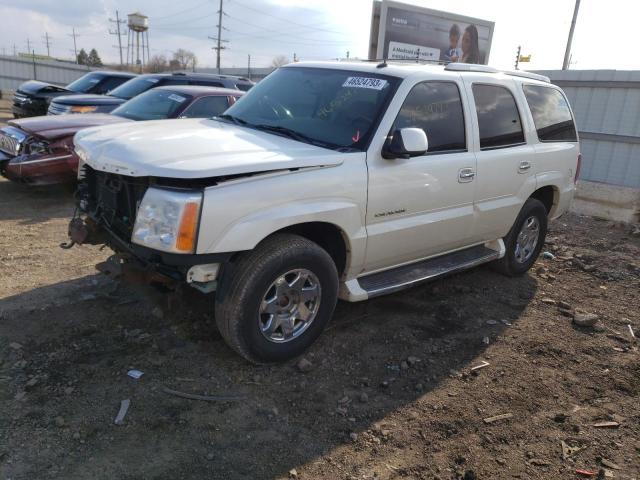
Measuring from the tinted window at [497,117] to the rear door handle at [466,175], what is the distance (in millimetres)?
296

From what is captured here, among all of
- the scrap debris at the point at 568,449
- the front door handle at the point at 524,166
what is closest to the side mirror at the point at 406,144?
the front door handle at the point at 524,166

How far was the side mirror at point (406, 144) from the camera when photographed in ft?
11.8

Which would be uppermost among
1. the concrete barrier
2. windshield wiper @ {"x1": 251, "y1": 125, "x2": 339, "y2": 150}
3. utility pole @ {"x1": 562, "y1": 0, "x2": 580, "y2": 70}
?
utility pole @ {"x1": 562, "y1": 0, "x2": 580, "y2": 70}

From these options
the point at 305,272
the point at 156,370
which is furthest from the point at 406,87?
the point at 156,370

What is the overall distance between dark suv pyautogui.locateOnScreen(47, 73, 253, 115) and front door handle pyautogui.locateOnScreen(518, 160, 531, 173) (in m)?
7.25

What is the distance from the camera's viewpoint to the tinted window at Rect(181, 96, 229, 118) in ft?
25.6

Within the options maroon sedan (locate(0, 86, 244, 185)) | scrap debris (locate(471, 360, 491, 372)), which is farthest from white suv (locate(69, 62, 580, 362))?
maroon sedan (locate(0, 86, 244, 185))

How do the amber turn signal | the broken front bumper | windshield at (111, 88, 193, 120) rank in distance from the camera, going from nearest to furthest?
1. the amber turn signal
2. the broken front bumper
3. windshield at (111, 88, 193, 120)

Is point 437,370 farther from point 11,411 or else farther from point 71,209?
point 71,209

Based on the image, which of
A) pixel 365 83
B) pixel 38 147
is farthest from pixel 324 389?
pixel 38 147

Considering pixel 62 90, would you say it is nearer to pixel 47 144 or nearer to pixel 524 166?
pixel 47 144

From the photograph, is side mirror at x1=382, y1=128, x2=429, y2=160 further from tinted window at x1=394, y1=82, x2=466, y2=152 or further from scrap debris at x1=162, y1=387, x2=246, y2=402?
scrap debris at x1=162, y1=387, x2=246, y2=402

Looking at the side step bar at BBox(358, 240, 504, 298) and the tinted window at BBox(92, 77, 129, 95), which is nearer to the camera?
the side step bar at BBox(358, 240, 504, 298)

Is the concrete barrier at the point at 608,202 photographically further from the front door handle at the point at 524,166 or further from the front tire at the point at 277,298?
the front tire at the point at 277,298
